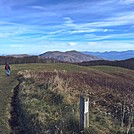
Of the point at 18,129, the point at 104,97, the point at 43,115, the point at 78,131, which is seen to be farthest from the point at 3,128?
the point at 104,97

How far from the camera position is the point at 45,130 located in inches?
340

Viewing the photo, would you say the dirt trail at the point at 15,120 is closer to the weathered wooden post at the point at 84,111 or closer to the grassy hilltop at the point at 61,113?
the grassy hilltop at the point at 61,113

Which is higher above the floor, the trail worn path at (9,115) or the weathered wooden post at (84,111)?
the weathered wooden post at (84,111)

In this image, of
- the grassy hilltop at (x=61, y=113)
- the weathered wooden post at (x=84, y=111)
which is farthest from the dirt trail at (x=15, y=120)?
the weathered wooden post at (x=84, y=111)

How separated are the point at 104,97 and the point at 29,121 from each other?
388cm

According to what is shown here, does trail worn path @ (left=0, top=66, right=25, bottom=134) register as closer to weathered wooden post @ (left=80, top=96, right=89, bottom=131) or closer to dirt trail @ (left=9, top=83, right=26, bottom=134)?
dirt trail @ (left=9, top=83, right=26, bottom=134)

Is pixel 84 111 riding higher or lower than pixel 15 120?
higher

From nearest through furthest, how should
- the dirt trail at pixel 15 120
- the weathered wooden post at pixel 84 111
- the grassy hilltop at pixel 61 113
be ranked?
the weathered wooden post at pixel 84 111
the grassy hilltop at pixel 61 113
the dirt trail at pixel 15 120

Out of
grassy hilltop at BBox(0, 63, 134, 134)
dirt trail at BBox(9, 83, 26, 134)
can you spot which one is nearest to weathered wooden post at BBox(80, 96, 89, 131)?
grassy hilltop at BBox(0, 63, 134, 134)

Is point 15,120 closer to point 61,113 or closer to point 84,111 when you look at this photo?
point 61,113

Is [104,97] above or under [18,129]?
above

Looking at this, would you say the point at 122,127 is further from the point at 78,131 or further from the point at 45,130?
the point at 45,130

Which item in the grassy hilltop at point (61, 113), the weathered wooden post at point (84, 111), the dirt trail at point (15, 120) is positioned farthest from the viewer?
the dirt trail at point (15, 120)

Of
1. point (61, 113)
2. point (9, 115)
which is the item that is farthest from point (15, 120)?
point (61, 113)
